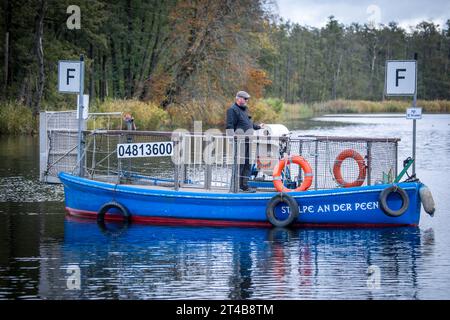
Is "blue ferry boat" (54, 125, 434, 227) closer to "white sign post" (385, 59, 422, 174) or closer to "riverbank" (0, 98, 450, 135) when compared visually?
"white sign post" (385, 59, 422, 174)

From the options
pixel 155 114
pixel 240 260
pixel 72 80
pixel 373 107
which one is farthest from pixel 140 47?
pixel 240 260

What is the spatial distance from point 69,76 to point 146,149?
7.30 feet

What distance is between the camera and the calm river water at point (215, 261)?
12.2 metres

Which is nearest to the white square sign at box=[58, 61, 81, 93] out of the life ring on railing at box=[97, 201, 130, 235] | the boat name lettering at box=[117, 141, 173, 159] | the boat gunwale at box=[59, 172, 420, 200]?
the boat name lettering at box=[117, 141, 173, 159]

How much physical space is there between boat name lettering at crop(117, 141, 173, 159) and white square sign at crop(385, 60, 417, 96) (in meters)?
4.29

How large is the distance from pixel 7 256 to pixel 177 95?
41.7 meters

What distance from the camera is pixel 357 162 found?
17.5m

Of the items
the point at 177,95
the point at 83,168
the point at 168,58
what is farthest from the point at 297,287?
the point at 168,58

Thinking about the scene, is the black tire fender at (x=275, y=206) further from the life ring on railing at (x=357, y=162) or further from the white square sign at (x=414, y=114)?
the white square sign at (x=414, y=114)

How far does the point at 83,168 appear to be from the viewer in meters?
18.5

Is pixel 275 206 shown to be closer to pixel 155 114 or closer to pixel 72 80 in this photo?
pixel 72 80

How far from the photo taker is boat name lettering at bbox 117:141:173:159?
17297 millimetres

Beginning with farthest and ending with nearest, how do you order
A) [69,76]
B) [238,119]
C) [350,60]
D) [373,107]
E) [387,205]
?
[350,60] → [373,107] → [69,76] → [238,119] → [387,205]

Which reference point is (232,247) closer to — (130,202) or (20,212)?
(130,202)
